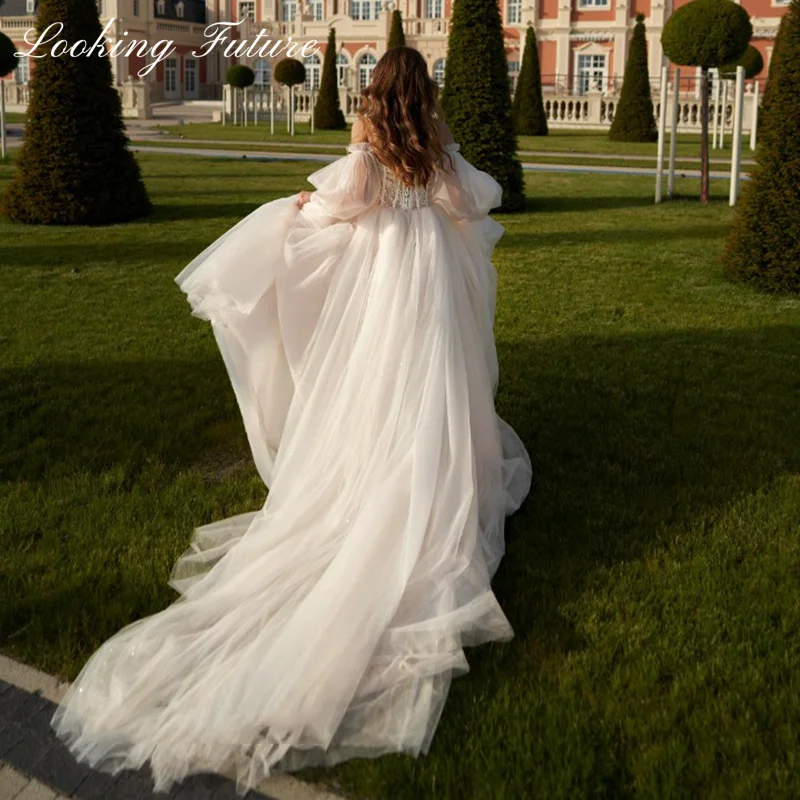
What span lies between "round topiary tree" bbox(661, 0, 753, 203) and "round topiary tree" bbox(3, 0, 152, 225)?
6.73 m

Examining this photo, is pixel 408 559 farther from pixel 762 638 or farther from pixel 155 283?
pixel 155 283

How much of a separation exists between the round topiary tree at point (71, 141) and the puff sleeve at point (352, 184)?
26.9 ft

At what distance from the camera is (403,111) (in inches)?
123

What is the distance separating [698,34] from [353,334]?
10.2 metres

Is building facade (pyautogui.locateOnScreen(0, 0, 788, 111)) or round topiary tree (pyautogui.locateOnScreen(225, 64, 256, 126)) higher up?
building facade (pyautogui.locateOnScreen(0, 0, 788, 111))

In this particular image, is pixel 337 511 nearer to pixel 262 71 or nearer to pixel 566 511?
pixel 566 511

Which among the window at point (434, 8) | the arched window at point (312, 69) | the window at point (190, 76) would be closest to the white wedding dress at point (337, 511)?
the window at point (434, 8)

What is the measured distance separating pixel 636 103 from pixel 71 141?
1839cm

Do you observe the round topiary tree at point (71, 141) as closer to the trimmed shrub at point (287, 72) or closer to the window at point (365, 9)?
the trimmed shrub at point (287, 72)

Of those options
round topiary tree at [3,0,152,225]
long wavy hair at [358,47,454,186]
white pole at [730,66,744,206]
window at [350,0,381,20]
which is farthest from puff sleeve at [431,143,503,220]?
window at [350,0,381,20]

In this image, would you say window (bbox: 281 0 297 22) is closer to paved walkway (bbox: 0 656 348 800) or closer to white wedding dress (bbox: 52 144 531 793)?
white wedding dress (bbox: 52 144 531 793)

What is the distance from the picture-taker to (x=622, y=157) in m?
20.1

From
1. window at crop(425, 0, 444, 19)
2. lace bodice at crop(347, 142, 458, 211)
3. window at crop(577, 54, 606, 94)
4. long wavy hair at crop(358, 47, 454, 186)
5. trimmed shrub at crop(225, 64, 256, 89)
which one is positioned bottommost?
lace bodice at crop(347, 142, 458, 211)

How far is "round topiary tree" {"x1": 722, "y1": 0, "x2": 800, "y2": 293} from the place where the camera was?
7.58 m
